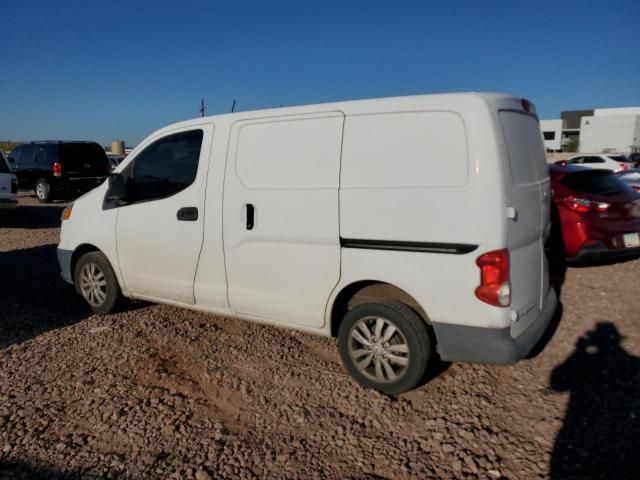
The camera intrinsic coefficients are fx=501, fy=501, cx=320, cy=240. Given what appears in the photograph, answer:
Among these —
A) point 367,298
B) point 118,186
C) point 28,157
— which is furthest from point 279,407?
point 28,157

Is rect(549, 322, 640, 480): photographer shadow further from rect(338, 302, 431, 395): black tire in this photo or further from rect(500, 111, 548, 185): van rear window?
rect(500, 111, 548, 185): van rear window

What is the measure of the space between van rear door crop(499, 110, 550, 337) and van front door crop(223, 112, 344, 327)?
46.0 inches

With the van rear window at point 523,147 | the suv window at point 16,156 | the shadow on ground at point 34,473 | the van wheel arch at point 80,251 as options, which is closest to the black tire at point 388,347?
the van rear window at point 523,147

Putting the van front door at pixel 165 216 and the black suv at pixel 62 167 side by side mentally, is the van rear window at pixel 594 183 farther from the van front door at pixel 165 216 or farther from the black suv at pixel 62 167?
the black suv at pixel 62 167

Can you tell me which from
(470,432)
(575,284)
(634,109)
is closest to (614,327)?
(575,284)

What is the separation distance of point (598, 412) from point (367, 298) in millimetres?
1727

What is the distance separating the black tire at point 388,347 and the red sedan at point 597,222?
11.8 feet

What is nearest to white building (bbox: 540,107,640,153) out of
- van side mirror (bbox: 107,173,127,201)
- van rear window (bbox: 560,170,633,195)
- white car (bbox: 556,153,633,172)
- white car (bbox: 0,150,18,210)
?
white car (bbox: 556,153,633,172)

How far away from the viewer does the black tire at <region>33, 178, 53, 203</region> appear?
15197 millimetres

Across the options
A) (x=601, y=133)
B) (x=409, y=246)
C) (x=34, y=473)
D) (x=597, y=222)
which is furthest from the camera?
(x=601, y=133)

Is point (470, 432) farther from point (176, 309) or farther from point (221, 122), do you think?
point (176, 309)

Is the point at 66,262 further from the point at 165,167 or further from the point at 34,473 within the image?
the point at 34,473

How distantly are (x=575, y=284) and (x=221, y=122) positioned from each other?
182 inches

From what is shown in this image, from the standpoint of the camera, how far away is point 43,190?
602 inches
